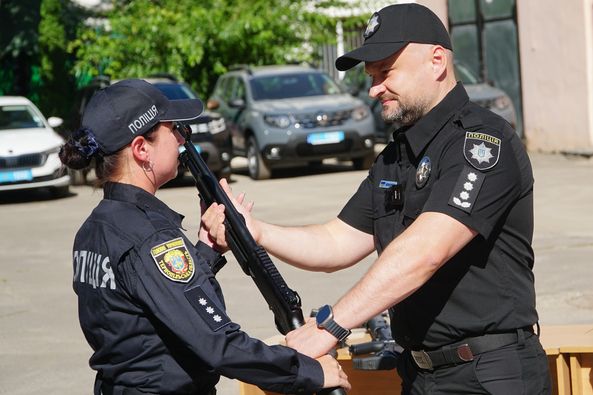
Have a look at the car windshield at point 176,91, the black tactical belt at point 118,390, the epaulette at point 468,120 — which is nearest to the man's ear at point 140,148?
the black tactical belt at point 118,390

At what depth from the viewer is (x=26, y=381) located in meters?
7.82

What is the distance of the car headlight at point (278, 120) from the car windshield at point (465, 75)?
3469 millimetres

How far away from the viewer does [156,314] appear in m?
3.40

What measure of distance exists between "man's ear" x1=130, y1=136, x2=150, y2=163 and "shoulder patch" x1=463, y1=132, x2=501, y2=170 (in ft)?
3.26

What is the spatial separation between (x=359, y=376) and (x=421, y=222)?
1.66 m

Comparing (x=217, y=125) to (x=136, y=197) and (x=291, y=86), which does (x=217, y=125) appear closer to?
(x=291, y=86)

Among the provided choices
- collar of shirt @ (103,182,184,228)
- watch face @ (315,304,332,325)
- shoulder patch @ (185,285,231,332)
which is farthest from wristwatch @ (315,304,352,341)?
collar of shirt @ (103,182,184,228)

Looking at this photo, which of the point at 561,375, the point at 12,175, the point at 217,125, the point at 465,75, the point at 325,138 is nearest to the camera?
the point at 561,375

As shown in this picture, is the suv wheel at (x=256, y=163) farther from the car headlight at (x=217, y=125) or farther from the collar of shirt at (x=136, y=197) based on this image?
the collar of shirt at (x=136, y=197)

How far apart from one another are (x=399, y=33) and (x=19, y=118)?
16235 mm

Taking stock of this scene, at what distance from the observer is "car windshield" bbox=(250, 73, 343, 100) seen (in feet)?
65.9

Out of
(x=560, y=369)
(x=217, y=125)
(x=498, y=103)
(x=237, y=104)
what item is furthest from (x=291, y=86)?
(x=560, y=369)

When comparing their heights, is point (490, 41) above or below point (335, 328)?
below

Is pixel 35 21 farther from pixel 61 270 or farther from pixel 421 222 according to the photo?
pixel 421 222
